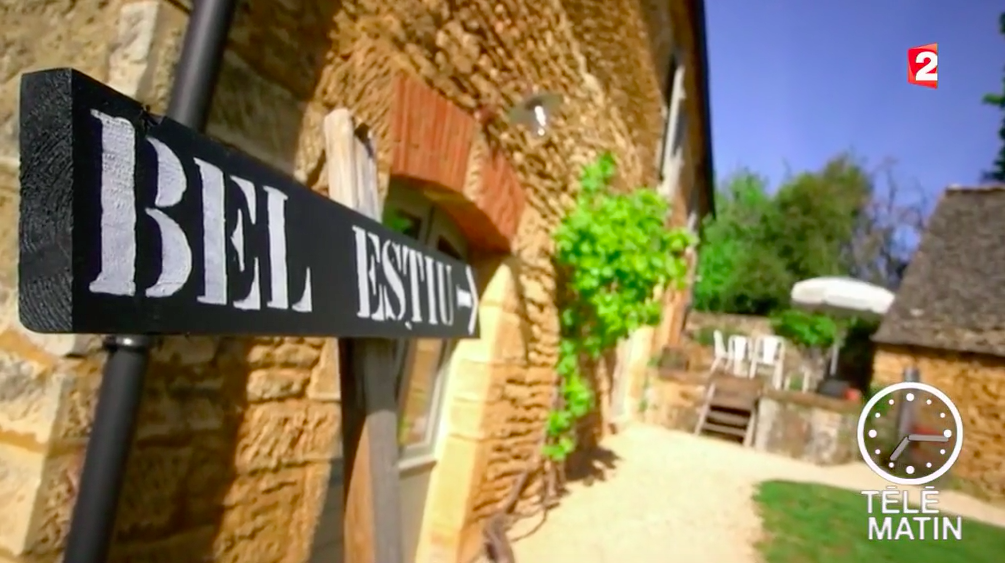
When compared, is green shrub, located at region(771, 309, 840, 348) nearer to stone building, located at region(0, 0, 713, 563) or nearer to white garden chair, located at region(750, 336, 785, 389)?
white garden chair, located at region(750, 336, 785, 389)

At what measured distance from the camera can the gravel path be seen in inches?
152

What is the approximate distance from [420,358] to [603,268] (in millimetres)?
1331

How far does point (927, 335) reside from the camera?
7.89 m

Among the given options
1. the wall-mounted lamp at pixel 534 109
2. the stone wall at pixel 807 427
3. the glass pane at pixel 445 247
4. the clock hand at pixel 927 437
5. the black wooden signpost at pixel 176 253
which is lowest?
the stone wall at pixel 807 427

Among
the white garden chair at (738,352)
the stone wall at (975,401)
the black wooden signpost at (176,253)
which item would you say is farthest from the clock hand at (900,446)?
the white garden chair at (738,352)

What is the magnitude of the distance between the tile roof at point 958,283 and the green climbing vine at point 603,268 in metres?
5.25

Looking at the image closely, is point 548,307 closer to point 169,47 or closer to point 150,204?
point 169,47

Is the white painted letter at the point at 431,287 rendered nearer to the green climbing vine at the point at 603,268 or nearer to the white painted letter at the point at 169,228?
the white painted letter at the point at 169,228

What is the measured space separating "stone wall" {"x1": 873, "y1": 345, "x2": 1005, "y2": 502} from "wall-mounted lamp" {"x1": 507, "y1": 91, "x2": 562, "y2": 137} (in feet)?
22.4

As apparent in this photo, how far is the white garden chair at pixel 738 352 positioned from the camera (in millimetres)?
10727

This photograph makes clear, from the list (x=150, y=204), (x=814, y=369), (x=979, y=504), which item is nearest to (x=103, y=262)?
(x=150, y=204)

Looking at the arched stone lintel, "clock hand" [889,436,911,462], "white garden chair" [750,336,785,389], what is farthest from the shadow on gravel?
"white garden chair" [750,336,785,389]

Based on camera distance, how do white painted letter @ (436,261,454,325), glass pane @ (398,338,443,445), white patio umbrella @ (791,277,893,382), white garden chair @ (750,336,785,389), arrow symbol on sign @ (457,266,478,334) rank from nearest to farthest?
white painted letter @ (436,261,454,325)
arrow symbol on sign @ (457,266,478,334)
glass pane @ (398,338,443,445)
white patio umbrella @ (791,277,893,382)
white garden chair @ (750,336,785,389)

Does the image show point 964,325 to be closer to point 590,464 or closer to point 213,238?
point 590,464
